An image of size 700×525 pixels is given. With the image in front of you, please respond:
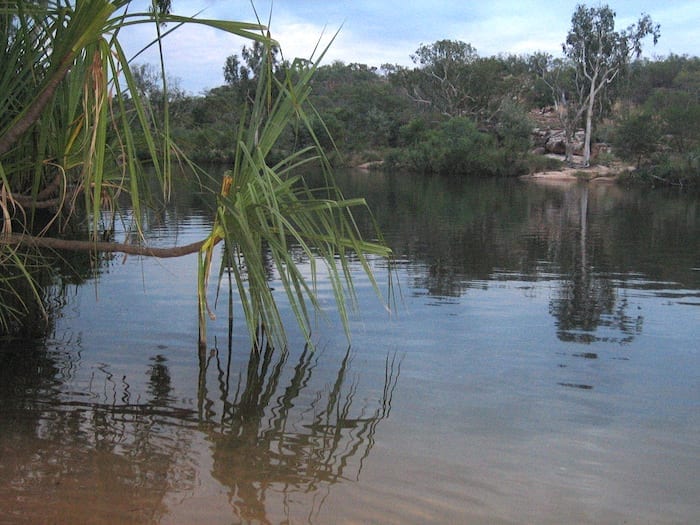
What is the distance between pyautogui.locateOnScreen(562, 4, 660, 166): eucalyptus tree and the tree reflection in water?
1883 inches

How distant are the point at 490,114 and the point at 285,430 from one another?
62989 millimetres

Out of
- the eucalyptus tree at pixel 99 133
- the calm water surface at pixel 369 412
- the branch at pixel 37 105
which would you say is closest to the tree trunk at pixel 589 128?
the calm water surface at pixel 369 412

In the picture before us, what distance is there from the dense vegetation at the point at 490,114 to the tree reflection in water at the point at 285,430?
3582 cm

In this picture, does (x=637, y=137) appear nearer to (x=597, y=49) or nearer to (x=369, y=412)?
(x=597, y=49)

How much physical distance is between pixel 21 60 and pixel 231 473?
7.97 ft

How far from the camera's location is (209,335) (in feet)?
24.4

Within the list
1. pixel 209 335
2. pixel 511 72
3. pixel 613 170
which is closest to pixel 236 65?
pixel 511 72

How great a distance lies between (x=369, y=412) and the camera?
538cm

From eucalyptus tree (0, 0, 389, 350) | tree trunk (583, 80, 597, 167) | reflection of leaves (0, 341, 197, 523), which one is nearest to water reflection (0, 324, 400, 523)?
reflection of leaves (0, 341, 197, 523)

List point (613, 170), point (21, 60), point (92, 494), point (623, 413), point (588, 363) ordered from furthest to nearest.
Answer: point (613, 170)
point (588, 363)
point (623, 413)
point (21, 60)
point (92, 494)

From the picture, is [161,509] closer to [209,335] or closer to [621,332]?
[209,335]

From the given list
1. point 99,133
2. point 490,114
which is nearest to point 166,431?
point 99,133

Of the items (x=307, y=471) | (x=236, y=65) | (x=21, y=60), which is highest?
(x=236, y=65)

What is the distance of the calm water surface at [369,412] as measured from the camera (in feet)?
12.8
